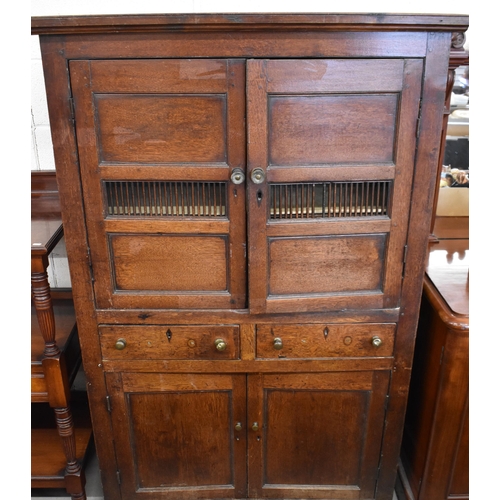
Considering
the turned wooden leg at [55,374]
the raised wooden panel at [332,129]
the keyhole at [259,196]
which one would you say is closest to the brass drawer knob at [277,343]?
the keyhole at [259,196]

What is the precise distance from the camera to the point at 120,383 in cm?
177

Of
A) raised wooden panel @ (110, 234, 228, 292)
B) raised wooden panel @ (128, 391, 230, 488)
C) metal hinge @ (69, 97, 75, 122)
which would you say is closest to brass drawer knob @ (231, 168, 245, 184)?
raised wooden panel @ (110, 234, 228, 292)

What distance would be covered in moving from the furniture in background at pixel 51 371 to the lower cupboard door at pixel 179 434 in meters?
0.18

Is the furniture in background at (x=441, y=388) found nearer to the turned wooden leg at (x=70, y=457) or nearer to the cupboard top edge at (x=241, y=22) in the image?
the cupboard top edge at (x=241, y=22)

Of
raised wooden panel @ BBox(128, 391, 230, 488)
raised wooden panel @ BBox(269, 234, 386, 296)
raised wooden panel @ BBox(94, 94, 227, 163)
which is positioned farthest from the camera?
raised wooden panel @ BBox(128, 391, 230, 488)

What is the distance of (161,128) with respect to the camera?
1.46 m

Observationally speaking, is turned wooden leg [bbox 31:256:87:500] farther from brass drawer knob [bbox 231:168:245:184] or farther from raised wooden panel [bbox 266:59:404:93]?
raised wooden panel [bbox 266:59:404:93]

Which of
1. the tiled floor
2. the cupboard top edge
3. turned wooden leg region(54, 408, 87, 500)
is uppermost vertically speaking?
the cupboard top edge

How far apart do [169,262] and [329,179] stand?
57 centimetres

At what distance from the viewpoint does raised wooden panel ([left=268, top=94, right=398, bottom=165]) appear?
4.70 feet

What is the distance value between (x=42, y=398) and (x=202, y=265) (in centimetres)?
79

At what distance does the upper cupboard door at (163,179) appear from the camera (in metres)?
1.41

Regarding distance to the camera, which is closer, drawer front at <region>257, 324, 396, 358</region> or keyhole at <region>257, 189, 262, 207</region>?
keyhole at <region>257, 189, 262, 207</region>

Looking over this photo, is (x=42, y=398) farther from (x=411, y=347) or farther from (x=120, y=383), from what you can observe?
(x=411, y=347)
